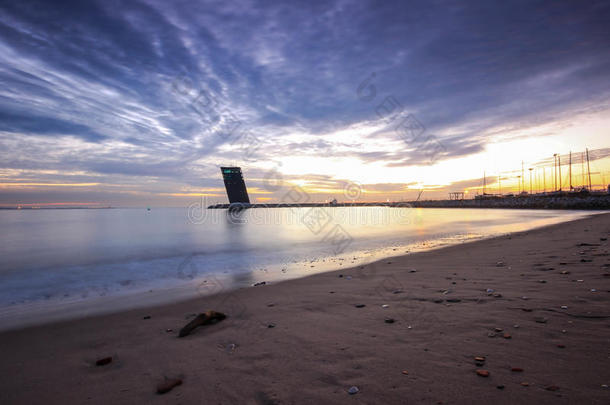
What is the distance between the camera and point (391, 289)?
560 centimetres

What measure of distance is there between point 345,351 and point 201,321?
217cm

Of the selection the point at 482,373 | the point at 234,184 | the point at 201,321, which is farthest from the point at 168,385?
the point at 234,184

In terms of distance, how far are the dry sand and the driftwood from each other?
106 mm

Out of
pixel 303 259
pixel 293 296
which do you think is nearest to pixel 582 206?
pixel 303 259

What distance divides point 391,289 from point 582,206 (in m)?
73.9

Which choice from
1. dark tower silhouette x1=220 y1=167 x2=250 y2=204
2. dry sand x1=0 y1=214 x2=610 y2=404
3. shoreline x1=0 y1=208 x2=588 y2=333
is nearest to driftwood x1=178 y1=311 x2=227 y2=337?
dry sand x1=0 y1=214 x2=610 y2=404

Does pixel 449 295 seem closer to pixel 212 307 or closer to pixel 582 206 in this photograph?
pixel 212 307

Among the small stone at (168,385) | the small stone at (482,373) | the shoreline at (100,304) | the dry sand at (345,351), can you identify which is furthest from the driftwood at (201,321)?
the small stone at (482,373)

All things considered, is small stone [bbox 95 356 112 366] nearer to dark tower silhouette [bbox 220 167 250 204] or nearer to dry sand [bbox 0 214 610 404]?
dry sand [bbox 0 214 610 404]

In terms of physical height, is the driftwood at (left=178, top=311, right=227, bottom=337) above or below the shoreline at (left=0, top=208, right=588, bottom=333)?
above

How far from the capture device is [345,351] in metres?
3.04

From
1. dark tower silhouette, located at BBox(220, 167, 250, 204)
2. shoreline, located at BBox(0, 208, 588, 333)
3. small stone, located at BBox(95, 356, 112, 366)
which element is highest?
dark tower silhouette, located at BBox(220, 167, 250, 204)

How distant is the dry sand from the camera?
92.0 inches

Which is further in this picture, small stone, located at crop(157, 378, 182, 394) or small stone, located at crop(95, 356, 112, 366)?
small stone, located at crop(95, 356, 112, 366)
